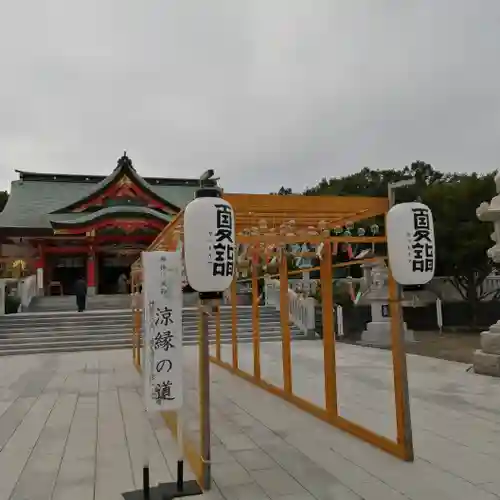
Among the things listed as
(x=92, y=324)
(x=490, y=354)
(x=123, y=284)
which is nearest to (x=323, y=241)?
(x=490, y=354)

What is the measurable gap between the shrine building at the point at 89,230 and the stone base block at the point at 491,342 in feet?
56.2

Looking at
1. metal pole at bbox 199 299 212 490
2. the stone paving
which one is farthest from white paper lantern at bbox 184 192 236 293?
the stone paving

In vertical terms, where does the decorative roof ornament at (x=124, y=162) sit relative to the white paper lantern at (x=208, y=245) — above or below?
above

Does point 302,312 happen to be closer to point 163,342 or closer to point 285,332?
point 285,332

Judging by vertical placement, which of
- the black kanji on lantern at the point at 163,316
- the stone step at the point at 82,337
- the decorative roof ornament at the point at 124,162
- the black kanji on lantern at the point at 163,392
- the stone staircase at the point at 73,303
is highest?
the decorative roof ornament at the point at 124,162

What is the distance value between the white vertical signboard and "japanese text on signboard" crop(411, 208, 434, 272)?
211cm

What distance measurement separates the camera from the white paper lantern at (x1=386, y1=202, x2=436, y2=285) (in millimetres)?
4465

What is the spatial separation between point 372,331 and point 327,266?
9277 millimetres

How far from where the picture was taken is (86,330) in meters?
16.1

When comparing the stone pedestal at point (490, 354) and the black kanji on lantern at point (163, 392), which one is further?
the stone pedestal at point (490, 354)

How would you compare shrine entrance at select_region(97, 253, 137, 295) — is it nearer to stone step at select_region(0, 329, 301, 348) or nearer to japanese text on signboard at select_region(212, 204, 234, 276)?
stone step at select_region(0, 329, 301, 348)

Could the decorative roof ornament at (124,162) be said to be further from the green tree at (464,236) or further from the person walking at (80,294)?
the green tree at (464,236)

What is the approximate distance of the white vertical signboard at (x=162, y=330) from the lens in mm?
4008

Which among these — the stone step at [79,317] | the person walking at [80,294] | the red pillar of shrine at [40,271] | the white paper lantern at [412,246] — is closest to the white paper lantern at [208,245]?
the white paper lantern at [412,246]
